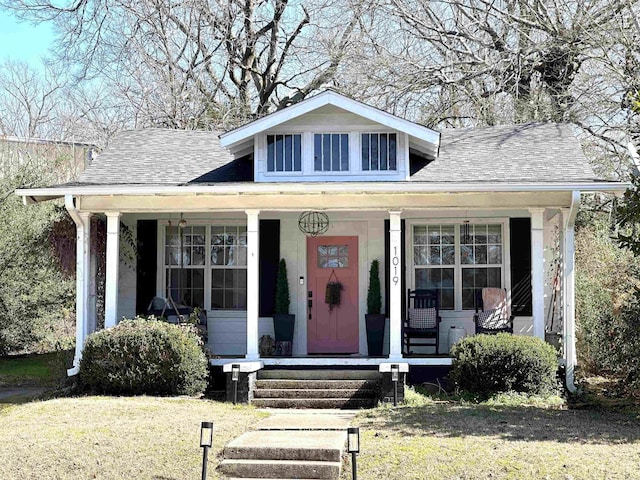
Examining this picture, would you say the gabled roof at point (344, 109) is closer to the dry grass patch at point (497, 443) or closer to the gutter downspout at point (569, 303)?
the gutter downspout at point (569, 303)

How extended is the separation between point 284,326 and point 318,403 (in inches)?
106

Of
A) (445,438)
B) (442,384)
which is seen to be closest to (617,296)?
(442,384)

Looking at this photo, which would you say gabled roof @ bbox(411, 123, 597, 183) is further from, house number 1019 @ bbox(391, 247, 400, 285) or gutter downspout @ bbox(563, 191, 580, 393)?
house number 1019 @ bbox(391, 247, 400, 285)

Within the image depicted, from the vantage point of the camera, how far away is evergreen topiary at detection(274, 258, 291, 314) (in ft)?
49.3

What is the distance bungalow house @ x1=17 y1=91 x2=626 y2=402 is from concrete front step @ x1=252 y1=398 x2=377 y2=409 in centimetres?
71

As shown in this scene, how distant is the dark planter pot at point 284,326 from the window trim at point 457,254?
86.3 inches

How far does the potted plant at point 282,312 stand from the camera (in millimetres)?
14805

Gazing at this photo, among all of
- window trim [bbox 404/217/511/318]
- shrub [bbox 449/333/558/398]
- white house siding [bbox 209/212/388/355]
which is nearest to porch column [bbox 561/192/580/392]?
shrub [bbox 449/333/558/398]

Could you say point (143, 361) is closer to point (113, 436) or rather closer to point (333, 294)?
point (113, 436)

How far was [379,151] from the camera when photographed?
14188 mm

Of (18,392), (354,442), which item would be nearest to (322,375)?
(18,392)

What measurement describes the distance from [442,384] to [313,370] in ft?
6.72

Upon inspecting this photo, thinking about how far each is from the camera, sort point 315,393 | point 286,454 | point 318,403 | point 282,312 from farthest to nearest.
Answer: point 282,312, point 315,393, point 318,403, point 286,454

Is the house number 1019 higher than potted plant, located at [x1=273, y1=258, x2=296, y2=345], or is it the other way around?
the house number 1019
